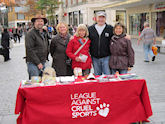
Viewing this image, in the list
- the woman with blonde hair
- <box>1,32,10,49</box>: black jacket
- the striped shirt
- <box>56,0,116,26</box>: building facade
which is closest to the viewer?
the woman with blonde hair

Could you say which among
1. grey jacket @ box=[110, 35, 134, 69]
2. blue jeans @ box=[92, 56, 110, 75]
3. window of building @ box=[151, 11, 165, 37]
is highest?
window of building @ box=[151, 11, 165, 37]

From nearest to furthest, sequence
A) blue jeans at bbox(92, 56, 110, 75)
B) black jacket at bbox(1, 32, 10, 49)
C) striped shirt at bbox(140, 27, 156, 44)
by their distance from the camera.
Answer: blue jeans at bbox(92, 56, 110, 75) → striped shirt at bbox(140, 27, 156, 44) → black jacket at bbox(1, 32, 10, 49)

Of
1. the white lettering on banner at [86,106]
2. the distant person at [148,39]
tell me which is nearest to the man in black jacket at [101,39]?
the white lettering on banner at [86,106]

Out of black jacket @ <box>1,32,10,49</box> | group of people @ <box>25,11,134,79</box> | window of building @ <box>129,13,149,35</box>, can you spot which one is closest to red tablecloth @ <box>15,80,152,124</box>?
group of people @ <box>25,11,134,79</box>

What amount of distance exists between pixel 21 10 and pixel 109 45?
237 feet

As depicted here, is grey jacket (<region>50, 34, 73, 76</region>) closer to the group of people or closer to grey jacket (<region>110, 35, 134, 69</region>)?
the group of people

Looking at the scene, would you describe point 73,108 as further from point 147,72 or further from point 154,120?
point 147,72

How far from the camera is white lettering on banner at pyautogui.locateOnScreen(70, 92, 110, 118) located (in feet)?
12.4

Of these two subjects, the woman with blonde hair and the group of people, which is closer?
the group of people

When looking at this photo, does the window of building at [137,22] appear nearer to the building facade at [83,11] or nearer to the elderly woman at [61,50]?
the building facade at [83,11]

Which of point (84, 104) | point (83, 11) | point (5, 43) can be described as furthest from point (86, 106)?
point (83, 11)

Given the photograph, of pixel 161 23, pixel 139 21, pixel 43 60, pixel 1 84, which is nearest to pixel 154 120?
pixel 43 60

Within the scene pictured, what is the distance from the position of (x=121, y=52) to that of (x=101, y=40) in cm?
49

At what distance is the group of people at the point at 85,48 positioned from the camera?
4668 mm
